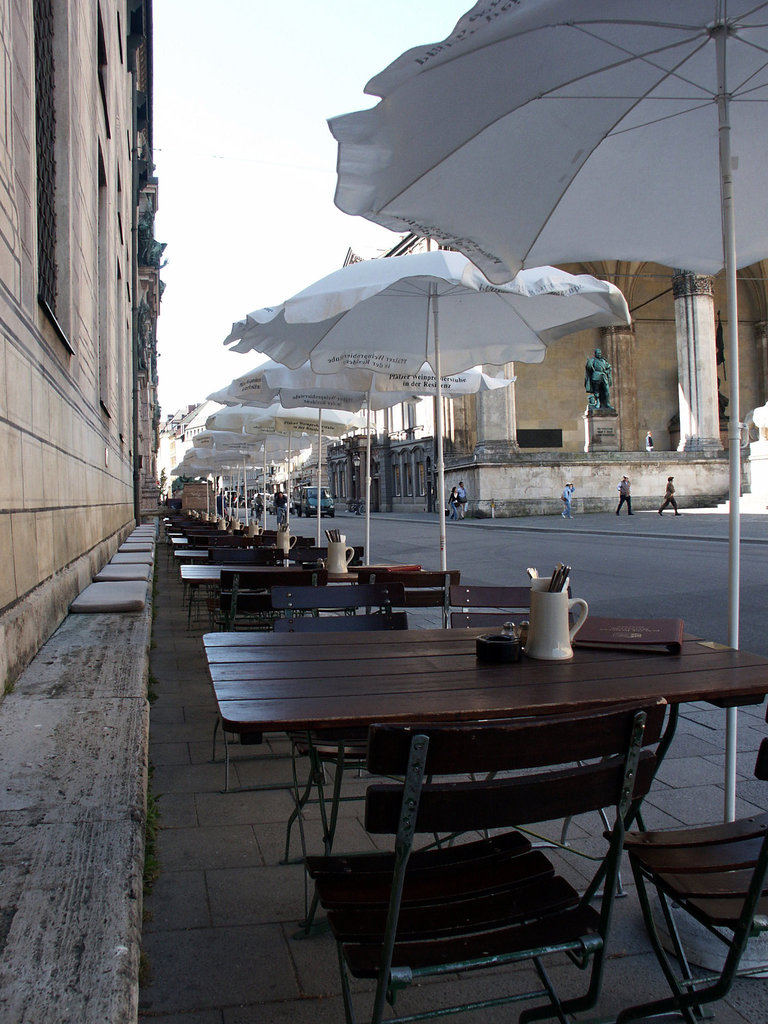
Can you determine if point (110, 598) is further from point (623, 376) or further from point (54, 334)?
point (623, 376)

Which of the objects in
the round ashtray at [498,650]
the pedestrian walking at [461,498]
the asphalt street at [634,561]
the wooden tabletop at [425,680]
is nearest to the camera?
the wooden tabletop at [425,680]

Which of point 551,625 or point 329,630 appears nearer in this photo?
point 551,625

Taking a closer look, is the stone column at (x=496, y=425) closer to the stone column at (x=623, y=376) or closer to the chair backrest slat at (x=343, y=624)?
the stone column at (x=623, y=376)

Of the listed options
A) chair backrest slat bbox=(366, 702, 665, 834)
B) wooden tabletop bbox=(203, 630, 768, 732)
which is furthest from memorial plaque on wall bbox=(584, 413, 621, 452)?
chair backrest slat bbox=(366, 702, 665, 834)

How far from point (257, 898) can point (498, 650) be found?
3.67ft

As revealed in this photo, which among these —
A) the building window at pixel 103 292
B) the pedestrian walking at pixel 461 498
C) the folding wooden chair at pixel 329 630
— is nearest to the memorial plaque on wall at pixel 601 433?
the pedestrian walking at pixel 461 498

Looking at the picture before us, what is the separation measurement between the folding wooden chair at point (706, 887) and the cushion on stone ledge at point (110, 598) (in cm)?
418

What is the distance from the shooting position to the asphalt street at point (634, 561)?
912 cm

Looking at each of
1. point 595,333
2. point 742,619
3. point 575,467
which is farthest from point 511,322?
point 595,333

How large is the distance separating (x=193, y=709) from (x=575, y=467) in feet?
104

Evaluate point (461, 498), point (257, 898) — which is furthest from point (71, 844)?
point (461, 498)

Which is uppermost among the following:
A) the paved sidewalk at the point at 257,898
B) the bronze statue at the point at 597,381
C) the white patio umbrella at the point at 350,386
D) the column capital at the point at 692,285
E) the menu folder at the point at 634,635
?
the column capital at the point at 692,285

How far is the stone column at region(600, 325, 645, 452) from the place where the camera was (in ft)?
150

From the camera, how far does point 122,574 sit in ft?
25.4
